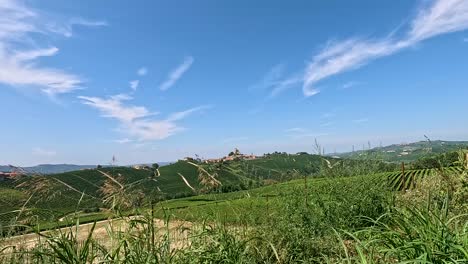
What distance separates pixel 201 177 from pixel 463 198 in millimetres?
4928

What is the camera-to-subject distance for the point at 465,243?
2.41 metres

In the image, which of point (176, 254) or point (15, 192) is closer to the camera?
point (176, 254)

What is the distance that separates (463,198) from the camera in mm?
6613

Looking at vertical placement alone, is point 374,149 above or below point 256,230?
above

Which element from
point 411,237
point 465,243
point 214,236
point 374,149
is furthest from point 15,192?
point 374,149

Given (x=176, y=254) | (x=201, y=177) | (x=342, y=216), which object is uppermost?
(x=201, y=177)

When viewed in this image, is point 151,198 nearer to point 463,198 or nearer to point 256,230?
point 256,230

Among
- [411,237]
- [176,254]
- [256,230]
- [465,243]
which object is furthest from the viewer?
[256,230]

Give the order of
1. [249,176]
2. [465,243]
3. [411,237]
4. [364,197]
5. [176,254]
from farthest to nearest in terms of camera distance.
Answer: [364,197], [249,176], [176,254], [411,237], [465,243]

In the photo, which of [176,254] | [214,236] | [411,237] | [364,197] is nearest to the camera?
[411,237]

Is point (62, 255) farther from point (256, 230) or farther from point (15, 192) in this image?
point (256, 230)

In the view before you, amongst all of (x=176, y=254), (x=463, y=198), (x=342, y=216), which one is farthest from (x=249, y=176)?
(x=176, y=254)

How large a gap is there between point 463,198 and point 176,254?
5631mm

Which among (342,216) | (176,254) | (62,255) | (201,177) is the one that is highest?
(201,177)
